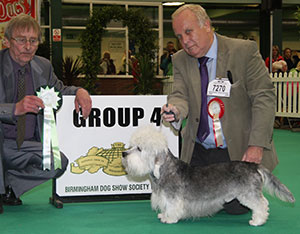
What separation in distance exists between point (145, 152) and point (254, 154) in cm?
82

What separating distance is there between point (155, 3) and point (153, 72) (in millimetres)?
5776

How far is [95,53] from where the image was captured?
38.2ft

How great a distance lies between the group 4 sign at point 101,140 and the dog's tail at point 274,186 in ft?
3.96

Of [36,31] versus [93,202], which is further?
[93,202]

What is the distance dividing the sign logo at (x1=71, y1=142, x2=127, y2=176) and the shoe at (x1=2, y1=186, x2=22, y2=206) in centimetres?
57

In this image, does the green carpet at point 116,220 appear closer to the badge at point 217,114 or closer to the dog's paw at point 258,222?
the dog's paw at point 258,222

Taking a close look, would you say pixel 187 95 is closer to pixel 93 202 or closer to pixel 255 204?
pixel 255 204

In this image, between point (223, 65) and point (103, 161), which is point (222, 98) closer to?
point (223, 65)

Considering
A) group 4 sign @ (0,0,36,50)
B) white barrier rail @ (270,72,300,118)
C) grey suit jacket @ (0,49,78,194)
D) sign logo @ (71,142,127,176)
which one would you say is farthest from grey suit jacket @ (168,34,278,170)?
group 4 sign @ (0,0,36,50)

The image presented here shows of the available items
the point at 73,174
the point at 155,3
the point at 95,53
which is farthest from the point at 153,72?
the point at 73,174

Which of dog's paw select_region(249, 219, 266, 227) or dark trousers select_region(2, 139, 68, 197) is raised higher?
dark trousers select_region(2, 139, 68, 197)

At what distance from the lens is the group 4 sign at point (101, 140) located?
391 centimetres

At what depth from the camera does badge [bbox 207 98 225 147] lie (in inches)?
132

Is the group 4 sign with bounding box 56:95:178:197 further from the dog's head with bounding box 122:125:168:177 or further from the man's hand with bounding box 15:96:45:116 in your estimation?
the dog's head with bounding box 122:125:168:177
